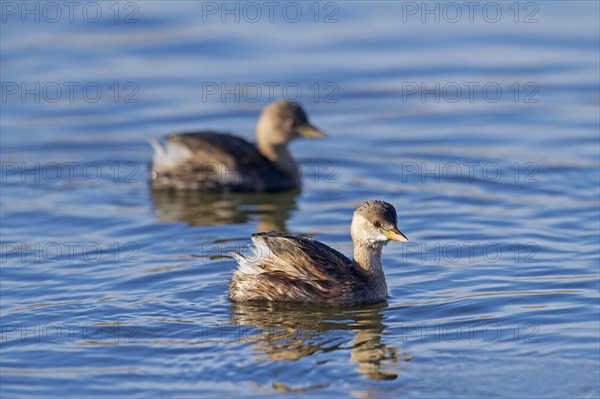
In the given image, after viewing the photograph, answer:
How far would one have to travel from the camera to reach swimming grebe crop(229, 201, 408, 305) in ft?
38.3

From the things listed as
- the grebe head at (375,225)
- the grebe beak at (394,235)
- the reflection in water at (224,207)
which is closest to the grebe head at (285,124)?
the reflection in water at (224,207)

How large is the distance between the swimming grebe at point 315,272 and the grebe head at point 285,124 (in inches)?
194

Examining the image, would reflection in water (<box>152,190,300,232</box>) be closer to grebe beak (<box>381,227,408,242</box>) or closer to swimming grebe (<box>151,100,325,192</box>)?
swimming grebe (<box>151,100,325,192</box>)

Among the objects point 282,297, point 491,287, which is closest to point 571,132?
point 491,287

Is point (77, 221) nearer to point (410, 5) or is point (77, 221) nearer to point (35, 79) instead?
point (35, 79)

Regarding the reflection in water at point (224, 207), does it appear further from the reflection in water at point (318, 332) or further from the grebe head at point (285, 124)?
the reflection in water at point (318, 332)

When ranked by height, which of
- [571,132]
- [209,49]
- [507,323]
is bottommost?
[507,323]

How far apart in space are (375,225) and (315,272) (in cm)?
69

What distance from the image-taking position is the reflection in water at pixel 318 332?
1041cm

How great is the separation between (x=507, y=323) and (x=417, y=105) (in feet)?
28.7

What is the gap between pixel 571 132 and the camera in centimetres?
1786

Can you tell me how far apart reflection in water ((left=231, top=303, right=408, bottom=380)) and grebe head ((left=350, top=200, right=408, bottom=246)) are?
0.62m

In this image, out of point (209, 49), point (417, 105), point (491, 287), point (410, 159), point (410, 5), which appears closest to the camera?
point (491, 287)

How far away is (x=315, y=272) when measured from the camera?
11703 millimetres
